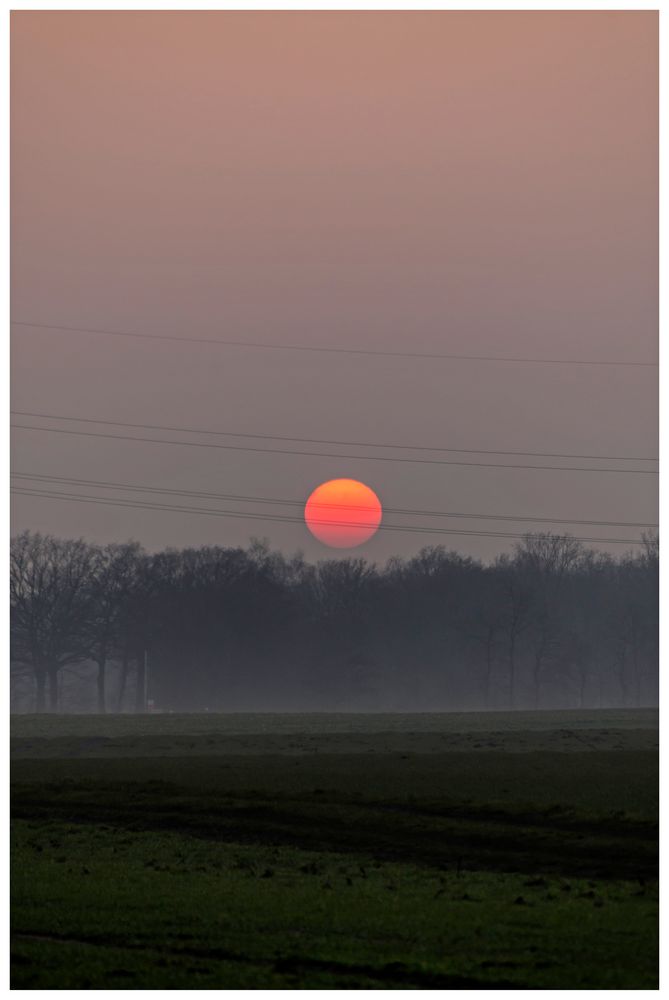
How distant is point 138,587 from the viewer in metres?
159

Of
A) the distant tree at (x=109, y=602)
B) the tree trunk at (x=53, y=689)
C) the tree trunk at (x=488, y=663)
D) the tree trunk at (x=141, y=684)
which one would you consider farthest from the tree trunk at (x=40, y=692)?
the tree trunk at (x=488, y=663)

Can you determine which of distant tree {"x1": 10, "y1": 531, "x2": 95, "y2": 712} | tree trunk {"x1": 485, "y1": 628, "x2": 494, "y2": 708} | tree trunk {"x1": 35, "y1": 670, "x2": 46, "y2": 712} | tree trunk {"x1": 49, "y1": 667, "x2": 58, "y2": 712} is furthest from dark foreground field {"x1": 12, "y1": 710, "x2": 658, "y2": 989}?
tree trunk {"x1": 485, "y1": 628, "x2": 494, "y2": 708}

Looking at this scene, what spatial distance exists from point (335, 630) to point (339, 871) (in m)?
131

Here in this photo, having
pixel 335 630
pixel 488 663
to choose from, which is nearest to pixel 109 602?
pixel 335 630

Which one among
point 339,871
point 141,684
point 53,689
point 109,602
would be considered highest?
point 339,871

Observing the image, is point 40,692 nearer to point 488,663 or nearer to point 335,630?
point 335,630

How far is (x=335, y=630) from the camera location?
161750 millimetres

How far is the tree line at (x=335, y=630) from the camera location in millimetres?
153125

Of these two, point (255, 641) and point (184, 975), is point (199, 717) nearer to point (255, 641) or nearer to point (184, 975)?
point (255, 641)

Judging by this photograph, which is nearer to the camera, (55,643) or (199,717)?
(199,717)

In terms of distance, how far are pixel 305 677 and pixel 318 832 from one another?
394ft

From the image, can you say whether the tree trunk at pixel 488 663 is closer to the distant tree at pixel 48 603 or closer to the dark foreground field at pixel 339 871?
the distant tree at pixel 48 603
